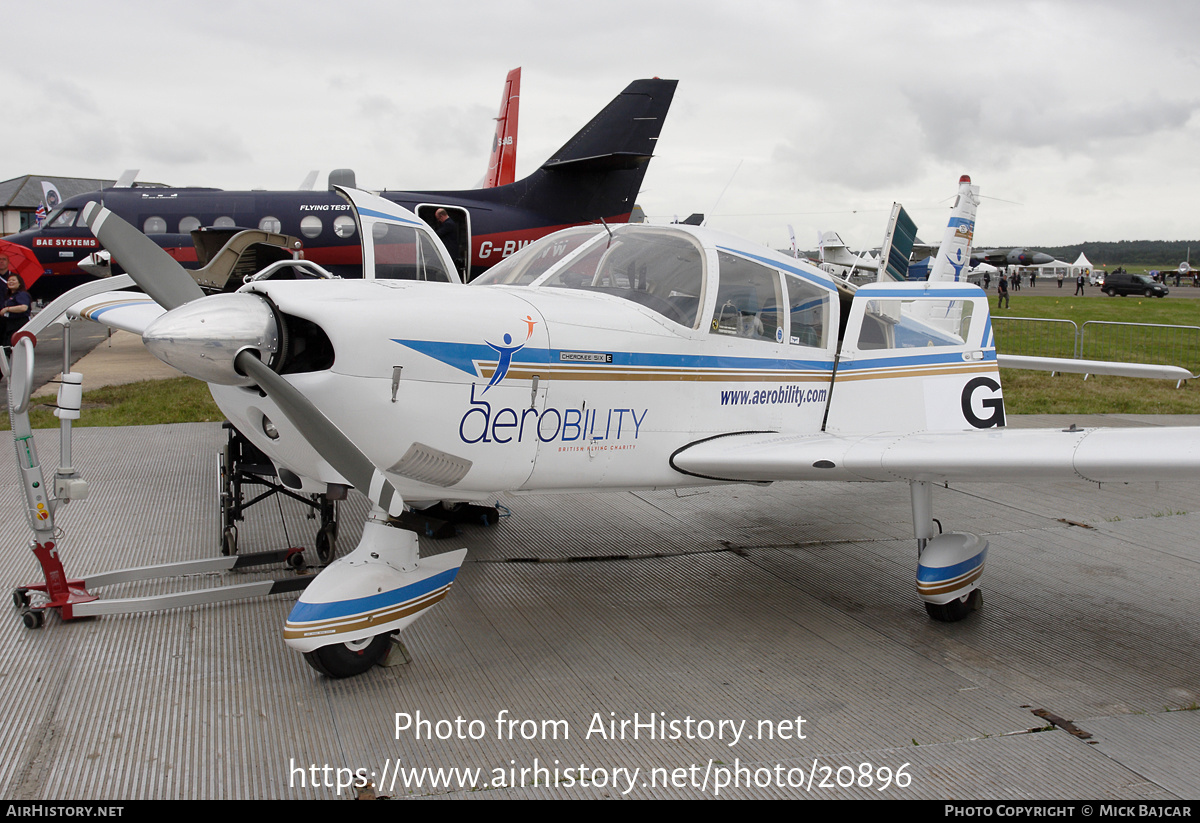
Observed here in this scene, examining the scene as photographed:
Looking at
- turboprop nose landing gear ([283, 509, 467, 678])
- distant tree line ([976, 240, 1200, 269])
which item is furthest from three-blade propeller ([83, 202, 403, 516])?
distant tree line ([976, 240, 1200, 269])

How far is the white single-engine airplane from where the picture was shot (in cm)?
353

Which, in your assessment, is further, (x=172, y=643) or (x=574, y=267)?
(x=574, y=267)

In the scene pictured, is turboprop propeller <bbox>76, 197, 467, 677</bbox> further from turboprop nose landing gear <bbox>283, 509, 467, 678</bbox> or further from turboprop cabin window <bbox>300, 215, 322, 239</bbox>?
turboprop cabin window <bbox>300, 215, 322, 239</bbox>

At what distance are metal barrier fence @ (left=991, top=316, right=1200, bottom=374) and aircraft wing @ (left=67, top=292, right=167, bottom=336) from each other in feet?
48.5

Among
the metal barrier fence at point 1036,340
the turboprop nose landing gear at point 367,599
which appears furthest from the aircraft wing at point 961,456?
the metal barrier fence at point 1036,340

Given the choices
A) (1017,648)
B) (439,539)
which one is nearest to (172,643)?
(439,539)

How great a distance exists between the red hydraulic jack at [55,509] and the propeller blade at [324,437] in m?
1.30

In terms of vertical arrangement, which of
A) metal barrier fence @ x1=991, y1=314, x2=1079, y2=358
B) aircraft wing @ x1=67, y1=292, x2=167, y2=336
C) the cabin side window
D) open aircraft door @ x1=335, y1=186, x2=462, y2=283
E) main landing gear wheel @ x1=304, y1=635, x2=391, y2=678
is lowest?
main landing gear wheel @ x1=304, y1=635, x2=391, y2=678

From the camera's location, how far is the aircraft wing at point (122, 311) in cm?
696

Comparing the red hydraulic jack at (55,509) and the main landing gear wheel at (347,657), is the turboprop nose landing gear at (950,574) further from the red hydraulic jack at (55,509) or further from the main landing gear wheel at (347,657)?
the red hydraulic jack at (55,509)
